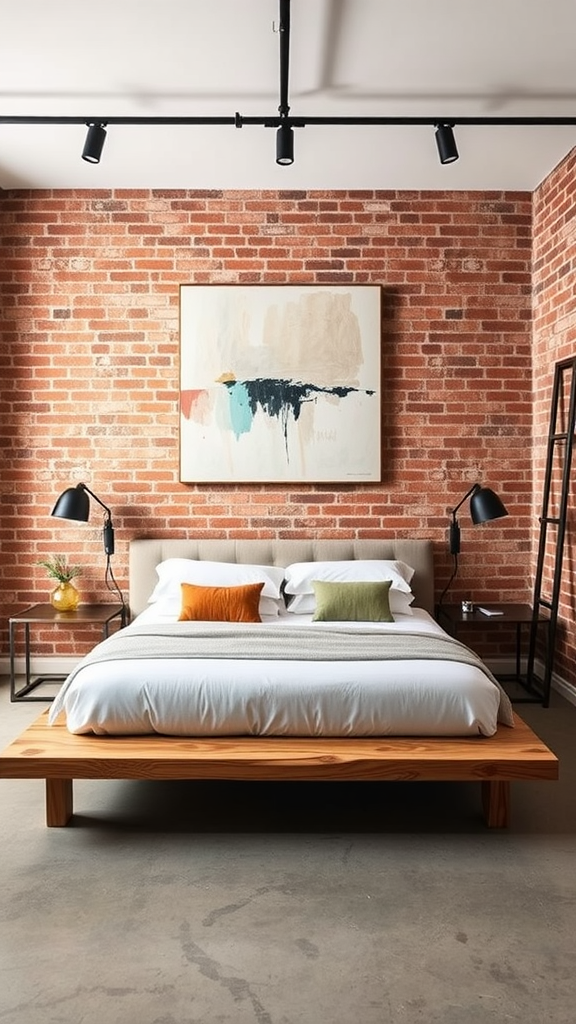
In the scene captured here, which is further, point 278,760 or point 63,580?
point 63,580

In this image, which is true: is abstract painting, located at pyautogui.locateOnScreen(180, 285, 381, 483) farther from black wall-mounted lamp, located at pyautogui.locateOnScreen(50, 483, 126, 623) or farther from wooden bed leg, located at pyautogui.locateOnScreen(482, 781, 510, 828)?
wooden bed leg, located at pyautogui.locateOnScreen(482, 781, 510, 828)

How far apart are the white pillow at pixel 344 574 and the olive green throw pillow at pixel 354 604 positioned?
19 centimetres

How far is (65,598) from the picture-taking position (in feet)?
16.5

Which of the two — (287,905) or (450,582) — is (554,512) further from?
(287,905)

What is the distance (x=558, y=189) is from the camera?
15.9 ft

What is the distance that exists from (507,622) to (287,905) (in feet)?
9.68

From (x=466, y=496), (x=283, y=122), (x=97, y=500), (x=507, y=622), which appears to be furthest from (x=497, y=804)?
(x=97, y=500)

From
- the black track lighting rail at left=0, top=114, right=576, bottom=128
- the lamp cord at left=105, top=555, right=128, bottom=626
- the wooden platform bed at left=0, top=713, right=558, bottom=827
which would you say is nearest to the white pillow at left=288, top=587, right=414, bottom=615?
the lamp cord at left=105, top=555, right=128, bottom=626

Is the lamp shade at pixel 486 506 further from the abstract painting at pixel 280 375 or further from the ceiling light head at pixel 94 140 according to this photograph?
the ceiling light head at pixel 94 140

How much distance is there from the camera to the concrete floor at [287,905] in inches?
84.2

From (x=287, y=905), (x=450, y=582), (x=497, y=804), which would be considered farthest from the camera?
(x=450, y=582)

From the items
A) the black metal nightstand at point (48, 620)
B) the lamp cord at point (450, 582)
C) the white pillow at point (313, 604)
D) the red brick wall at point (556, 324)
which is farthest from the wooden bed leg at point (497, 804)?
the black metal nightstand at point (48, 620)

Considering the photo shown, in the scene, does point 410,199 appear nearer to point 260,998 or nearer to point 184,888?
point 184,888

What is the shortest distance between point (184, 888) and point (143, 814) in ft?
2.05
